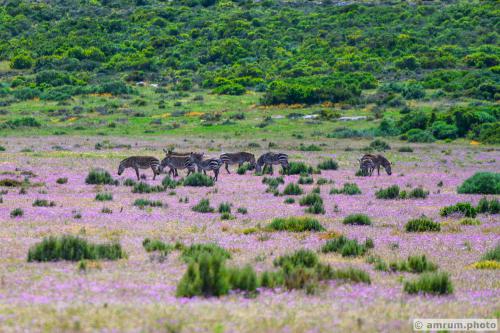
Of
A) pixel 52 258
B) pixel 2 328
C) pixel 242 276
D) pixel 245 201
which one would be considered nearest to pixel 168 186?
pixel 245 201

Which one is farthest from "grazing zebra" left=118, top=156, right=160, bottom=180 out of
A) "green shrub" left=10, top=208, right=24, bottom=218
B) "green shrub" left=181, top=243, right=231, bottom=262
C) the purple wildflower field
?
"green shrub" left=181, top=243, right=231, bottom=262

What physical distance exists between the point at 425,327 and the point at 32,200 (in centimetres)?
1546

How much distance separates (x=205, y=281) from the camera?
373 inches

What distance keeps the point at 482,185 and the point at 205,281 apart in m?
18.2

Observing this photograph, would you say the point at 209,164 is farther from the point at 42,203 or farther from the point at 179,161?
the point at 42,203

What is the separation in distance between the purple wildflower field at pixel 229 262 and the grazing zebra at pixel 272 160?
5.30ft

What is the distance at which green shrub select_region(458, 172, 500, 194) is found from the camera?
25.3 metres

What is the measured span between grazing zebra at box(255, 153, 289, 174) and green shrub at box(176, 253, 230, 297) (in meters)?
22.5

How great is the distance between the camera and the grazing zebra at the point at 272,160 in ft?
105

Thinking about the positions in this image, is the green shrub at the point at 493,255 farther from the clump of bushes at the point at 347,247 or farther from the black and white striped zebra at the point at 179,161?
the black and white striped zebra at the point at 179,161

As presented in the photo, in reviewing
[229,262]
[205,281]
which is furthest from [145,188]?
[205,281]

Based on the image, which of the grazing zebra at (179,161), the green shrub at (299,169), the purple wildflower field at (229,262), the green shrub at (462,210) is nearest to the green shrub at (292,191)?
the purple wildflower field at (229,262)

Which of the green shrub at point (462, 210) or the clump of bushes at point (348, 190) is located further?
the clump of bushes at point (348, 190)

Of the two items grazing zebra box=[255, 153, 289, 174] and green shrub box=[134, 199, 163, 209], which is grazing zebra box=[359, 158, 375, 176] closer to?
grazing zebra box=[255, 153, 289, 174]
